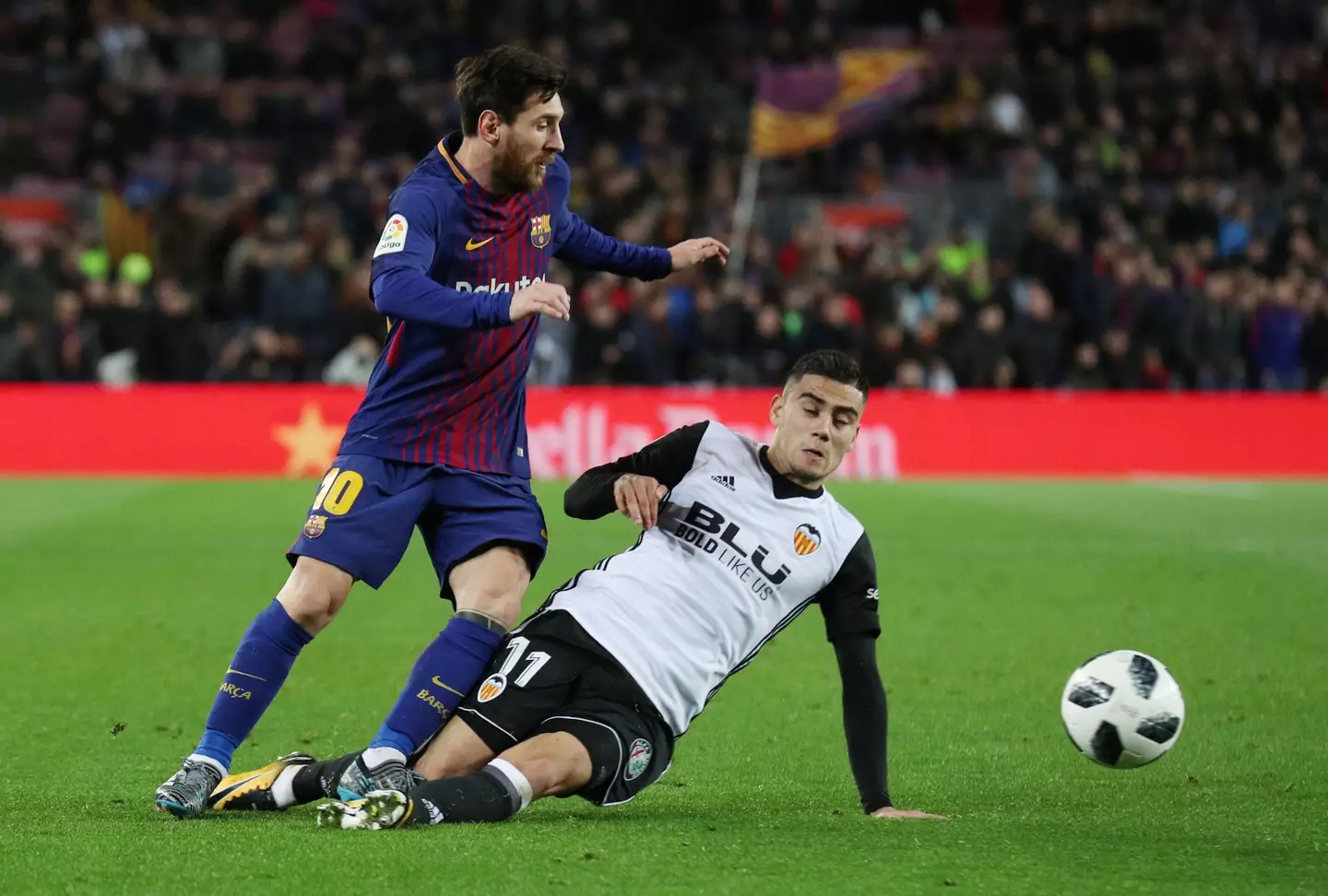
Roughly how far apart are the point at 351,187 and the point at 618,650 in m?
18.1

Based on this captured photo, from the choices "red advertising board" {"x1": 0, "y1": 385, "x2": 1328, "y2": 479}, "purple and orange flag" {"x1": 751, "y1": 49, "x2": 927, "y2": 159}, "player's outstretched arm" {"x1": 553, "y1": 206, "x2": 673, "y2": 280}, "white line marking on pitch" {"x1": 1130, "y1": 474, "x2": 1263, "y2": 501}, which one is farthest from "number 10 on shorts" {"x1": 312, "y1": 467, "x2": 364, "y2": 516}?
"purple and orange flag" {"x1": 751, "y1": 49, "x2": 927, "y2": 159}

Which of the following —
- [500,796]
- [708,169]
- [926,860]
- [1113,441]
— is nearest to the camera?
[926,860]

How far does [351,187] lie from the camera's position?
22641 millimetres

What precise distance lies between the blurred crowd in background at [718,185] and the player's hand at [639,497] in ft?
49.8

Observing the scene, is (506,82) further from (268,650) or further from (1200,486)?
(1200,486)

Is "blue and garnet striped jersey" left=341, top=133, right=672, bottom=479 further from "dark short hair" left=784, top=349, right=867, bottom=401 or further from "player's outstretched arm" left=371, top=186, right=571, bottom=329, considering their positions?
"dark short hair" left=784, top=349, right=867, bottom=401

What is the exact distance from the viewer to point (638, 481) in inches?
213

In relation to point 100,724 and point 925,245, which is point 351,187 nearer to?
point 925,245

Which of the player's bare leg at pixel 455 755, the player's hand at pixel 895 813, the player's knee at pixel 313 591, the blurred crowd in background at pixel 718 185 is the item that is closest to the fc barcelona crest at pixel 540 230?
the player's knee at pixel 313 591

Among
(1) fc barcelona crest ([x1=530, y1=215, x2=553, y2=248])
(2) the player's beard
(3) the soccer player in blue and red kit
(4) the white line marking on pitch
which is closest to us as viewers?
(3) the soccer player in blue and red kit

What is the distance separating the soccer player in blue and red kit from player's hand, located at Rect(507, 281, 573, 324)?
1.00 feet

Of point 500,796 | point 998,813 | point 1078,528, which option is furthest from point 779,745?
point 1078,528

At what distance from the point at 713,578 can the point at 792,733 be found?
164cm

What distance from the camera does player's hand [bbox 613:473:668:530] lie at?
5359 mm
